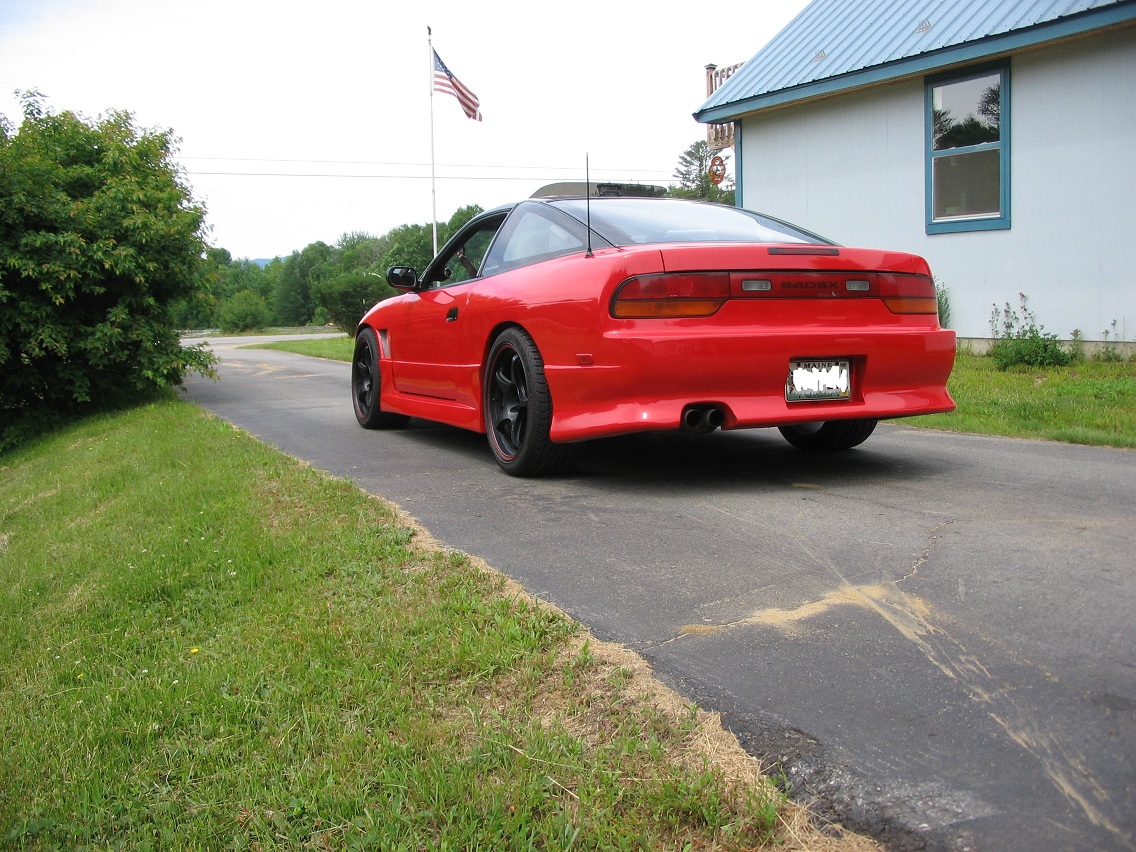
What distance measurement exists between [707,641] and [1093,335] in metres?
8.49

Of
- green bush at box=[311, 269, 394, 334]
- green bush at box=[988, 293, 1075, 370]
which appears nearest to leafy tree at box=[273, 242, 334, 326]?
green bush at box=[311, 269, 394, 334]

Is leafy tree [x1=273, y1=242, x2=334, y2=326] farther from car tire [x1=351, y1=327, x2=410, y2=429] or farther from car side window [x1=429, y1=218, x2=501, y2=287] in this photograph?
car side window [x1=429, y1=218, x2=501, y2=287]

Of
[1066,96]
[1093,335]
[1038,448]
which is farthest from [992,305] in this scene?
[1038,448]

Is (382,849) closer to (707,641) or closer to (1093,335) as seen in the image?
(707,641)

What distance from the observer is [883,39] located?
11750mm

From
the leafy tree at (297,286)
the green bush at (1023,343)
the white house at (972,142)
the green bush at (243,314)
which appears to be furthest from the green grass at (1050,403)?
the leafy tree at (297,286)

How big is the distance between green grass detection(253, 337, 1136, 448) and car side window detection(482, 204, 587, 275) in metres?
3.13

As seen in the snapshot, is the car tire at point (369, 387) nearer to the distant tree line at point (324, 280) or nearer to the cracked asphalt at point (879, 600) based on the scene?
the cracked asphalt at point (879, 600)

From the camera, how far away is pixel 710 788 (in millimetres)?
1969

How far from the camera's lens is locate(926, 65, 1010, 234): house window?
10461 millimetres

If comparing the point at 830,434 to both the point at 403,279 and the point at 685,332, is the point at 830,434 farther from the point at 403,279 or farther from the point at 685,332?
the point at 403,279

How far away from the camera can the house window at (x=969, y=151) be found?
10.5 metres

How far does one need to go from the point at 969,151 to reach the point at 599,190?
6414 mm

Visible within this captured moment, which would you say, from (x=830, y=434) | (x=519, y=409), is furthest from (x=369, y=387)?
(x=830, y=434)
